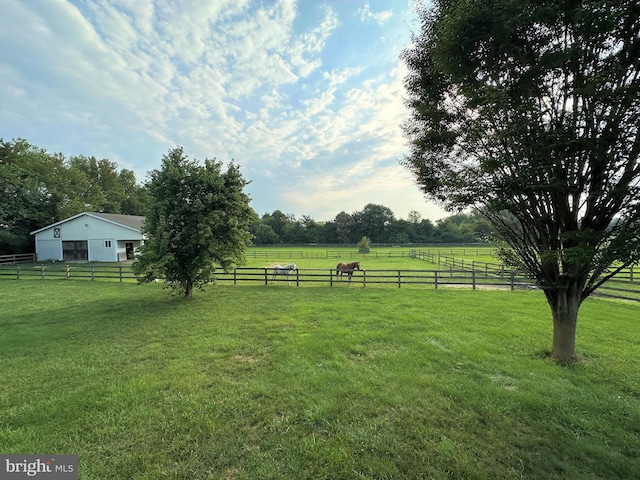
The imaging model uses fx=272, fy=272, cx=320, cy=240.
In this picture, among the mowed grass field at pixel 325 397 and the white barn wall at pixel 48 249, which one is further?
the white barn wall at pixel 48 249

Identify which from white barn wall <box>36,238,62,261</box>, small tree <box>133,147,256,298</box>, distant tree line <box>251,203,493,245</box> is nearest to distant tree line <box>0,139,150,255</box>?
white barn wall <box>36,238,62,261</box>

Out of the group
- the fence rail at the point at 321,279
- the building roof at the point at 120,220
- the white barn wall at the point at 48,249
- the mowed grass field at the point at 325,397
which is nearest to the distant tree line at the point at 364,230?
the building roof at the point at 120,220

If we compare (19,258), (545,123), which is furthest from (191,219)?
(19,258)

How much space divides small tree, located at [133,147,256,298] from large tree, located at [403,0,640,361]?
671cm

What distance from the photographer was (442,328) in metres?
6.22

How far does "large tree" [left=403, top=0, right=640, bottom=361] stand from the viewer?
3.12m

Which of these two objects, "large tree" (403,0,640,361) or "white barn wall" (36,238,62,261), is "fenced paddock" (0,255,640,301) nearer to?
A: "large tree" (403,0,640,361)

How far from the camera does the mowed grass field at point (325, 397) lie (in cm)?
253

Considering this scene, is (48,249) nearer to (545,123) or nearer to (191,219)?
(191,219)

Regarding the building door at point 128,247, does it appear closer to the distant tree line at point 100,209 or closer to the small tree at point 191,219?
the distant tree line at point 100,209

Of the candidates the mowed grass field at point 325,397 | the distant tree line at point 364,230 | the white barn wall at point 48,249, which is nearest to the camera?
the mowed grass field at point 325,397

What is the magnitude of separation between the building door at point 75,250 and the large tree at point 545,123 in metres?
29.7

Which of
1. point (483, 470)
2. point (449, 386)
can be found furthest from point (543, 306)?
point (483, 470)

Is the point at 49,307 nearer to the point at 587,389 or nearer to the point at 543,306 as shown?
the point at 587,389
